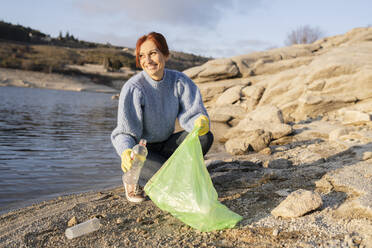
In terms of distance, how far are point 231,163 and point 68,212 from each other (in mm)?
2421

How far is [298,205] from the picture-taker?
2.32m

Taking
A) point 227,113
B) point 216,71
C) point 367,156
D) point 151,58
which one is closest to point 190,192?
point 151,58

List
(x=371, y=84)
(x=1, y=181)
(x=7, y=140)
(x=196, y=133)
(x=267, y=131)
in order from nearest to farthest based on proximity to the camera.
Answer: (x=196, y=133) < (x=1, y=181) < (x=267, y=131) < (x=7, y=140) < (x=371, y=84)

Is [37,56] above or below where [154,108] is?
above

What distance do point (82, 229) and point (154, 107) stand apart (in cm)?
130

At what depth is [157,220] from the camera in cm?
256

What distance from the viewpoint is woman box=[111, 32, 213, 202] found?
9.63ft

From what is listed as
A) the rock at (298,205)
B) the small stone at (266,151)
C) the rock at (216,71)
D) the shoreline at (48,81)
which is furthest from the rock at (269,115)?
the shoreline at (48,81)

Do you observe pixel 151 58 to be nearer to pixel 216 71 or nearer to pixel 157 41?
pixel 157 41

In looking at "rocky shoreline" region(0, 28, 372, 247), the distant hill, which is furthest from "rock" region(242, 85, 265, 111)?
the distant hill

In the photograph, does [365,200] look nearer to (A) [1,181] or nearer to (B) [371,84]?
(A) [1,181]

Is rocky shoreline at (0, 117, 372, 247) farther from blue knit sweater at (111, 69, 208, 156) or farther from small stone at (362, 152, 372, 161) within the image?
blue knit sweater at (111, 69, 208, 156)

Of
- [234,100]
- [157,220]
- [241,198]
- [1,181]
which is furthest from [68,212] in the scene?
[234,100]

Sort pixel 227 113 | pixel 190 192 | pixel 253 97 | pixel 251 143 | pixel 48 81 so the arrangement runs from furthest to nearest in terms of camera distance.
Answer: pixel 48 81 → pixel 227 113 → pixel 253 97 → pixel 251 143 → pixel 190 192
